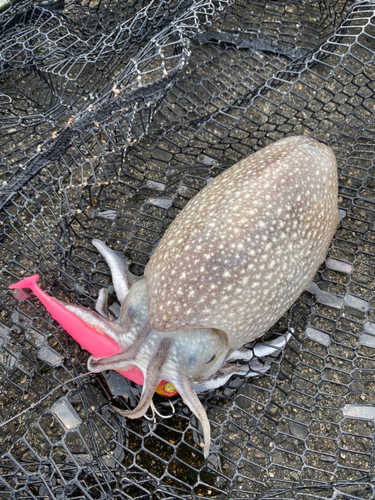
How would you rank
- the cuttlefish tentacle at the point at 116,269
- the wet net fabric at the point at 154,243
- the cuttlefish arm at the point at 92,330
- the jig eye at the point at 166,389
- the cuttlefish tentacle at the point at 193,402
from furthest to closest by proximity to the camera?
the cuttlefish tentacle at the point at 116,269 < the wet net fabric at the point at 154,243 < the jig eye at the point at 166,389 < the cuttlefish arm at the point at 92,330 < the cuttlefish tentacle at the point at 193,402

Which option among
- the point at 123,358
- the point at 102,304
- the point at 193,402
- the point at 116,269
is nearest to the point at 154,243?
the point at 116,269

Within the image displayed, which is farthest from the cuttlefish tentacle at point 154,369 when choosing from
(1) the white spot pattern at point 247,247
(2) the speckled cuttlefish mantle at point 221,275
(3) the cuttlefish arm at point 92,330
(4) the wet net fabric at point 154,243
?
(4) the wet net fabric at point 154,243

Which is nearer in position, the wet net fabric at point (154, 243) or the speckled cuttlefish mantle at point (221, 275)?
the speckled cuttlefish mantle at point (221, 275)

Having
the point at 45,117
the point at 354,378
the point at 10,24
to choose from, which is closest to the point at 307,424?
the point at 354,378

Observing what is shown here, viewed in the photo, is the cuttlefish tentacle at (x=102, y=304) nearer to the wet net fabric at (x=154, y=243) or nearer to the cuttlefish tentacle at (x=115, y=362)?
the wet net fabric at (x=154, y=243)

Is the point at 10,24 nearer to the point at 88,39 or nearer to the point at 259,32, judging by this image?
the point at 88,39
